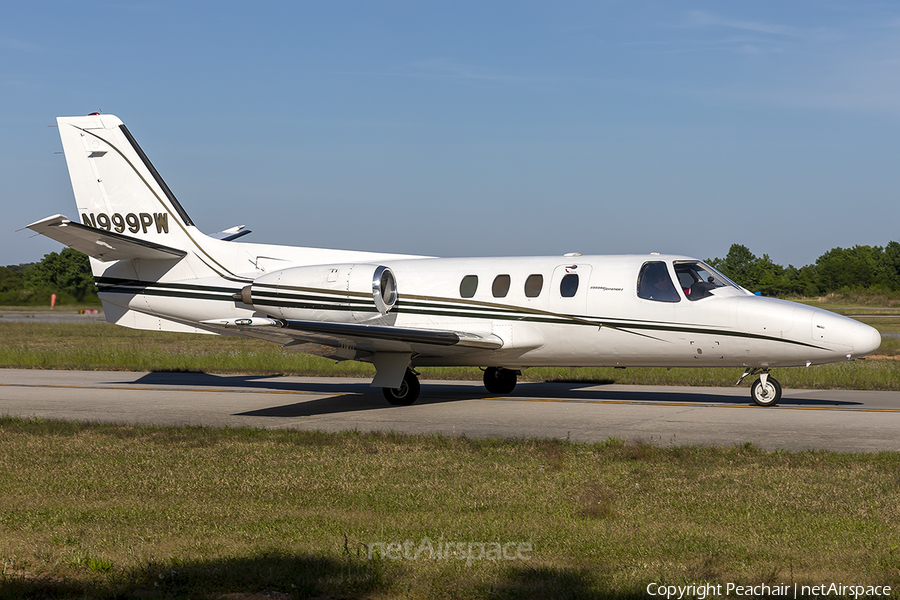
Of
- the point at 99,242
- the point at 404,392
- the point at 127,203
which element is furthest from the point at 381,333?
the point at 127,203

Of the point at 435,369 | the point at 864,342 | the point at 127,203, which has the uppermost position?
the point at 127,203

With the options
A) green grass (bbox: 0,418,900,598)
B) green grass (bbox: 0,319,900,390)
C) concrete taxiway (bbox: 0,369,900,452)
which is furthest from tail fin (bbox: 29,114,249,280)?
green grass (bbox: 0,418,900,598)

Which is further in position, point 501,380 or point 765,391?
point 501,380

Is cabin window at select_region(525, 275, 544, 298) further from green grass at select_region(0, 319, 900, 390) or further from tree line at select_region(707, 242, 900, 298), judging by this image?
tree line at select_region(707, 242, 900, 298)

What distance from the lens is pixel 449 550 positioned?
6.24 m

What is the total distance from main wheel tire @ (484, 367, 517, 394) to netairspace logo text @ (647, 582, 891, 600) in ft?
43.6

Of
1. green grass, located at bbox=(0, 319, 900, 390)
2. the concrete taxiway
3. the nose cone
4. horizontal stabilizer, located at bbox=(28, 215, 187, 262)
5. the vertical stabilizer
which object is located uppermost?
the vertical stabilizer

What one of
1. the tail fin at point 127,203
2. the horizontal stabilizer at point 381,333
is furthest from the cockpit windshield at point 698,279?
the tail fin at point 127,203

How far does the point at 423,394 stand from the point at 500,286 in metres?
3.57

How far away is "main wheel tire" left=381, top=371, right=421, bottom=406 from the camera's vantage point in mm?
16984

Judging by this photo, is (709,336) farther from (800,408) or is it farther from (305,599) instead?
(305,599)

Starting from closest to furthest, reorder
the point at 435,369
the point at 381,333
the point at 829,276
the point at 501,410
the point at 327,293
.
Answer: the point at 381,333
the point at 501,410
the point at 327,293
the point at 435,369
the point at 829,276

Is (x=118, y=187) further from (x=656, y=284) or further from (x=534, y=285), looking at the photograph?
(x=656, y=284)

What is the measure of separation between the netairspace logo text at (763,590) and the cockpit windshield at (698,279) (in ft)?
33.7
